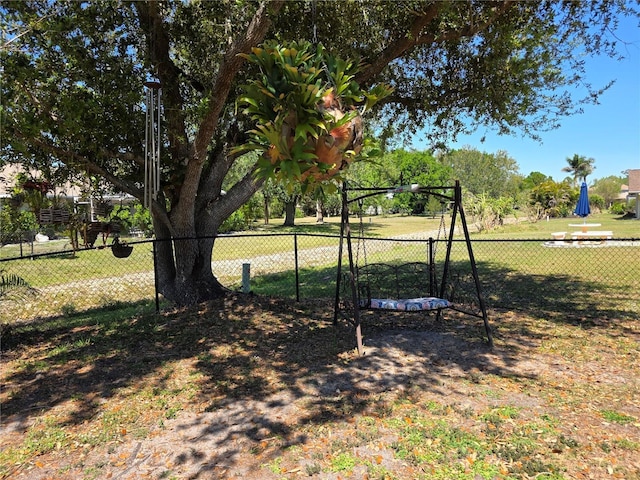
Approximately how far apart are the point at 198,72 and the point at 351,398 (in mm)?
6067

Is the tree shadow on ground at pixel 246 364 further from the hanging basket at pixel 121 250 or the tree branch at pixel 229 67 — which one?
the tree branch at pixel 229 67

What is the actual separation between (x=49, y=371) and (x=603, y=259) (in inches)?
540

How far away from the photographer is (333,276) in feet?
36.6

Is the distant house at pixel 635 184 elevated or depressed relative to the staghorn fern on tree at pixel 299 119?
elevated

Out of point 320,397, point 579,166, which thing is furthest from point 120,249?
point 579,166

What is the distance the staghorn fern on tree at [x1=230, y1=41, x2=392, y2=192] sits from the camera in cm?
220

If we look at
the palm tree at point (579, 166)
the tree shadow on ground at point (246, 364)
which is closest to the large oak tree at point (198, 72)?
the tree shadow on ground at point (246, 364)

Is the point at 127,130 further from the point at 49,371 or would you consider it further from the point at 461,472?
the point at 461,472

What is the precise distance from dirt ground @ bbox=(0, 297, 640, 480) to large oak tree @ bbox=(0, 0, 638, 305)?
2663 mm

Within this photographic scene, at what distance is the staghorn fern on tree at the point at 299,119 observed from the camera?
2.20 metres

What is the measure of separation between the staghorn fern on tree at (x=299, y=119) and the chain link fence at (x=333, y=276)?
3707mm

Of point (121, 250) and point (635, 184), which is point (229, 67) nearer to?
point (121, 250)

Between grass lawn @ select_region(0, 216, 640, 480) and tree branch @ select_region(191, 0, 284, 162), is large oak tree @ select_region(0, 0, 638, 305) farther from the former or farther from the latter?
grass lawn @ select_region(0, 216, 640, 480)

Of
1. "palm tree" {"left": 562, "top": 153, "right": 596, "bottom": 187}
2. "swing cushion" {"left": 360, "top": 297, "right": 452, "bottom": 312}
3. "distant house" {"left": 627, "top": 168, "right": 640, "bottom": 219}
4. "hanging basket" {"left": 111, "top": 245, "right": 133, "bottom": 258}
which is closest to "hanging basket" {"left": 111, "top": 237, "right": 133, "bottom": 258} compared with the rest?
"hanging basket" {"left": 111, "top": 245, "right": 133, "bottom": 258}
